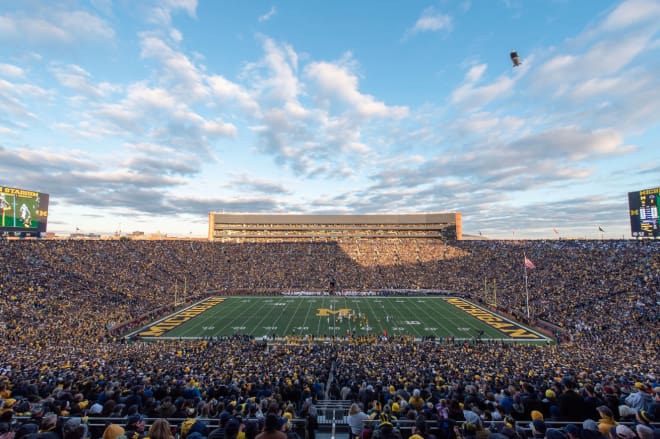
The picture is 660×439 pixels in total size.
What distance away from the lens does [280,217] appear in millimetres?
96125

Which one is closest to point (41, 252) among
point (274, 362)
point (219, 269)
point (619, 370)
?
point (219, 269)

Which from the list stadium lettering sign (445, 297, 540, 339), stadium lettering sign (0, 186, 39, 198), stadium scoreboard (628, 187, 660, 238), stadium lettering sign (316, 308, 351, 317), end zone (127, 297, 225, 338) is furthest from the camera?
stadium lettering sign (0, 186, 39, 198)

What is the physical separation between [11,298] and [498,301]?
5675 cm

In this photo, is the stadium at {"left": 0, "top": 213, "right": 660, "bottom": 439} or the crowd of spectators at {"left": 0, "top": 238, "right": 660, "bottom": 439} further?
the crowd of spectators at {"left": 0, "top": 238, "right": 660, "bottom": 439}

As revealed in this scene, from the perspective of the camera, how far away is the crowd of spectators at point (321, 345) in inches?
299

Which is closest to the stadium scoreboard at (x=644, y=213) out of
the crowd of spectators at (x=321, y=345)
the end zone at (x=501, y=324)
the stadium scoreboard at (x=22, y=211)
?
A: the crowd of spectators at (x=321, y=345)

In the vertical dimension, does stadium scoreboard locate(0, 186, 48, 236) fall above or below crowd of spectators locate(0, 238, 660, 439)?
above

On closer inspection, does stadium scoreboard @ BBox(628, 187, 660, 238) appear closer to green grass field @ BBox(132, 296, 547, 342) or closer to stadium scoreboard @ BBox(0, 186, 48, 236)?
green grass field @ BBox(132, 296, 547, 342)

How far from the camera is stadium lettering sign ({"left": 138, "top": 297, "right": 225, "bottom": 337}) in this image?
3177 centimetres

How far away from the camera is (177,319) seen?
36844 mm

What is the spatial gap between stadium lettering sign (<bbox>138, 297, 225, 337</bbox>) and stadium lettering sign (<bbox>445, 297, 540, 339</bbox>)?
33.4 m

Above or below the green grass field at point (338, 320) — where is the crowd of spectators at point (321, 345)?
above

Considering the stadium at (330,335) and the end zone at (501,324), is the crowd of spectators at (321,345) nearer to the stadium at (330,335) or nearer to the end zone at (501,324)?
the stadium at (330,335)

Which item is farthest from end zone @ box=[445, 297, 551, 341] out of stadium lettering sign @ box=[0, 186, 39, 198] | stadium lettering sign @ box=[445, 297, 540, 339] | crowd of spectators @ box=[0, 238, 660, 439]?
stadium lettering sign @ box=[0, 186, 39, 198]
